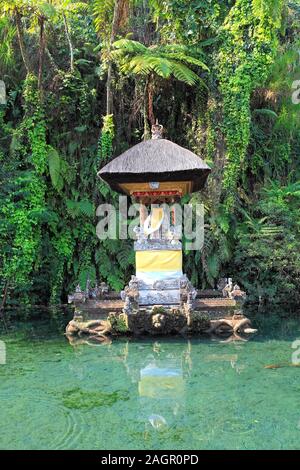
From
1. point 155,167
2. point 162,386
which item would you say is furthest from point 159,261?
point 162,386

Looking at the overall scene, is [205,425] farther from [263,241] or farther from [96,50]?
[96,50]

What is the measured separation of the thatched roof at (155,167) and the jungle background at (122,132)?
2.75 meters

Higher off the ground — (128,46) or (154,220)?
(128,46)

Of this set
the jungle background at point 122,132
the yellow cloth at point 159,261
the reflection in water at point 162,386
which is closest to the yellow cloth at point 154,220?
the yellow cloth at point 159,261

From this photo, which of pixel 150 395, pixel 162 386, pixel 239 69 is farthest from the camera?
pixel 239 69

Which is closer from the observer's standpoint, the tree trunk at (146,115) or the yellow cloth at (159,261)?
the yellow cloth at (159,261)

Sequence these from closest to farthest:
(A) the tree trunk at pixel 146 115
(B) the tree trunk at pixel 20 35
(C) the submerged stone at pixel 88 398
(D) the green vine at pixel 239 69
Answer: (C) the submerged stone at pixel 88 398 → (B) the tree trunk at pixel 20 35 → (D) the green vine at pixel 239 69 → (A) the tree trunk at pixel 146 115

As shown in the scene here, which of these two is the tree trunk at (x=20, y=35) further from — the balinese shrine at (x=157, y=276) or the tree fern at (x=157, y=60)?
the balinese shrine at (x=157, y=276)

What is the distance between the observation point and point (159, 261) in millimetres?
8023

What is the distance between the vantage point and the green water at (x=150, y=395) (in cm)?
372

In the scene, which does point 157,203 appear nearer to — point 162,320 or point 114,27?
point 162,320

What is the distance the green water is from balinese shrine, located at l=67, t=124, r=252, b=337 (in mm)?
345

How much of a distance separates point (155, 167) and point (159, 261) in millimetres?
1547

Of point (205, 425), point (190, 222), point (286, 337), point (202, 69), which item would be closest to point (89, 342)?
point (286, 337)
